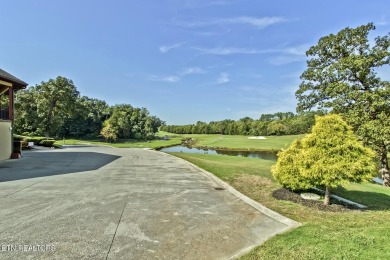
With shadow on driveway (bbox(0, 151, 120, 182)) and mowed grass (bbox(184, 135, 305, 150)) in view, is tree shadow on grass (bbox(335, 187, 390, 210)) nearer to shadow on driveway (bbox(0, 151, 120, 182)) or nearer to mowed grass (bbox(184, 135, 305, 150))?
shadow on driveway (bbox(0, 151, 120, 182))

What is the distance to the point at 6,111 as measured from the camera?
1670 centimetres

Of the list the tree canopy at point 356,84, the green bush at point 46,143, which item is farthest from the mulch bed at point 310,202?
the green bush at point 46,143

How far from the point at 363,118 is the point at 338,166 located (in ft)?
30.0

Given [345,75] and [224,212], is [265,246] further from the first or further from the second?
[345,75]

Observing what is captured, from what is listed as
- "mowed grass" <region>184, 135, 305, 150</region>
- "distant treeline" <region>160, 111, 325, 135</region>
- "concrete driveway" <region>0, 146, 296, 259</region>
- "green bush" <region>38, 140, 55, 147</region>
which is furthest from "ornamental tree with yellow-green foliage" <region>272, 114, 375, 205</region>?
"distant treeline" <region>160, 111, 325, 135</region>

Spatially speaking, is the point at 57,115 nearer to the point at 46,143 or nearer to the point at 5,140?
the point at 46,143

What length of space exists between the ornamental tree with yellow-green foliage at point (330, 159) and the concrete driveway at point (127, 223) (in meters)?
1.69

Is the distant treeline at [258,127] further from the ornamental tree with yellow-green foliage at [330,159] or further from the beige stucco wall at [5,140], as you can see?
the beige stucco wall at [5,140]

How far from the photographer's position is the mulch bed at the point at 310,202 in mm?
5781

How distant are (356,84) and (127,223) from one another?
14980mm

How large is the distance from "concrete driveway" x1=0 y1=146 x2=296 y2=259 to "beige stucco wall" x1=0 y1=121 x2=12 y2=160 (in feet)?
31.8

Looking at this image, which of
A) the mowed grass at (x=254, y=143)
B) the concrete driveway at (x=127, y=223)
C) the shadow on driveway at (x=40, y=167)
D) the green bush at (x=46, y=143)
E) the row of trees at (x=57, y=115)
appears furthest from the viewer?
the mowed grass at (x=254, y=143)

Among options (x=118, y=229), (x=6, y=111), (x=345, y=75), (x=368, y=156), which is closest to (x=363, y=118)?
(x=345, y=75)

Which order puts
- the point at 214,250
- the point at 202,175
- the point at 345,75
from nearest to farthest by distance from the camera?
the point at 214,250 < the point at 202,175 < the point at 345,75
